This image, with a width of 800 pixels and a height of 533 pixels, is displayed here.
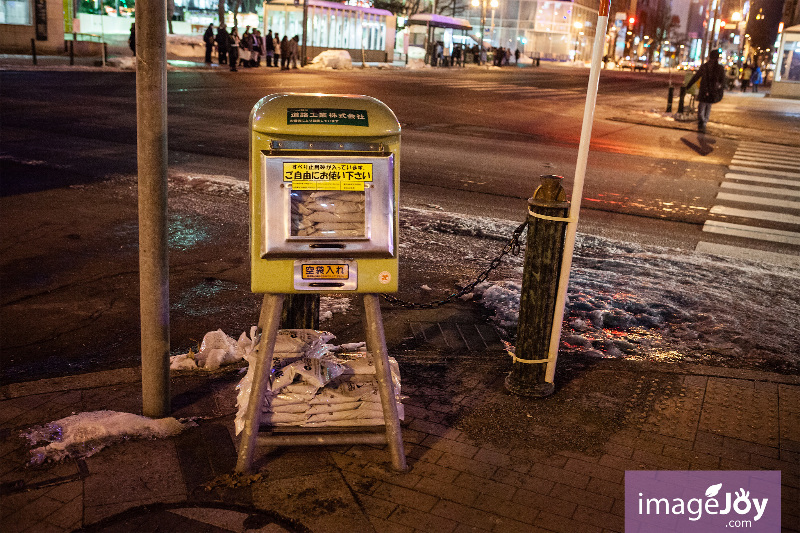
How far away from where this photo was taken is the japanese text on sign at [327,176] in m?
3.20

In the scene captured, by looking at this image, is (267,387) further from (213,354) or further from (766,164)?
(766,164)

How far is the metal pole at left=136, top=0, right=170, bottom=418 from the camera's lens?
358cm

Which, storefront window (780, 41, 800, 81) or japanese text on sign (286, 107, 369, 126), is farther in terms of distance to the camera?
storefront window (780, 41, 800, 81)

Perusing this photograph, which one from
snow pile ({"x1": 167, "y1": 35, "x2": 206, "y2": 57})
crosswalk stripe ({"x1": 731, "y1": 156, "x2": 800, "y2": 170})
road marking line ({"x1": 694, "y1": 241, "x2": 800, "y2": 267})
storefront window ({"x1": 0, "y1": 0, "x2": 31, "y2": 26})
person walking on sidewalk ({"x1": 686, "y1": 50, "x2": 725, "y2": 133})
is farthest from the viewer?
snow pile ({"x1": 167, "y1": 35, "x2": 206, "y2": 57})

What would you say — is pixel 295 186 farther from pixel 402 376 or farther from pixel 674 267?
pixel 674 267

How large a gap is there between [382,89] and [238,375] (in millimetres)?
25256

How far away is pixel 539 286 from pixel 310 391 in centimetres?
154

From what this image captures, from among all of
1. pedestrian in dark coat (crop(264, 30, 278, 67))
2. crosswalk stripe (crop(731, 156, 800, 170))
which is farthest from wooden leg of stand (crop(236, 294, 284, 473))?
pedestrian in dark coat (crop(264, 30, 278, 67))

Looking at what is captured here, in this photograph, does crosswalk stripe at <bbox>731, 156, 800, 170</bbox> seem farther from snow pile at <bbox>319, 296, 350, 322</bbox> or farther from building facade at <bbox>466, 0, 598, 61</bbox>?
building facade at <bbox>466, 0, 598, 61</bbox>

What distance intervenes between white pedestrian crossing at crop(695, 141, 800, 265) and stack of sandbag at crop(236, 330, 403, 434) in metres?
5.98

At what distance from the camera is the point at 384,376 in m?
3.54

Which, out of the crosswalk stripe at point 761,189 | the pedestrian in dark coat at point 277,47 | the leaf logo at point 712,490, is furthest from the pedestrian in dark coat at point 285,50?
the leaf logo at point 712,490

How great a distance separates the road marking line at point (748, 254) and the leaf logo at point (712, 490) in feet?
17.2

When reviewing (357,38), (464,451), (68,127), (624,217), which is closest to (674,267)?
(624,217)
